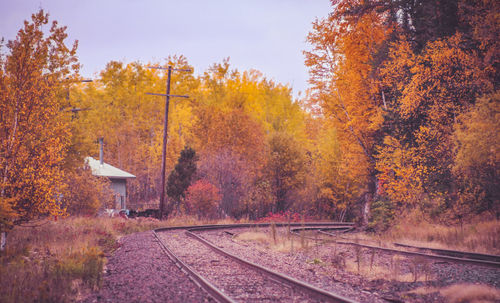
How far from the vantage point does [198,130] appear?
3238cm

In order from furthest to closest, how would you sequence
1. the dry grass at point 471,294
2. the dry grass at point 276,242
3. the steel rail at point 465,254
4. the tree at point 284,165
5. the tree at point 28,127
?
the tree at point 284,165, the dry grass at point 276,242, the tree at point 28,127, the steel rail at point 465,254, the dry grass at point 471,294

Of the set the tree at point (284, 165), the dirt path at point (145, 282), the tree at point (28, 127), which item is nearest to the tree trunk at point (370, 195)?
the tree at point (284, 165)

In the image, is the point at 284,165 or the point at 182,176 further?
the point at 284,165

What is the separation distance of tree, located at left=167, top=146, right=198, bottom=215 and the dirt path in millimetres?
16713

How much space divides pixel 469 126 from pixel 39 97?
44.0ft

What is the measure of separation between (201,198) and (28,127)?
16053mm

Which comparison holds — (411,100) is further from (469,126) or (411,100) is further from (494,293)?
(494,293)

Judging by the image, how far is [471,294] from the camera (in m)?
5.98

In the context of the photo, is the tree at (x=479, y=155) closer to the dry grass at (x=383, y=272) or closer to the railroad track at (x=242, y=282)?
the dry grass at (x=383, y=272)

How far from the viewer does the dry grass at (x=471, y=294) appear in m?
5.90

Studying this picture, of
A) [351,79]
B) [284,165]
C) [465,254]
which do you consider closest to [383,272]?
[465,254]

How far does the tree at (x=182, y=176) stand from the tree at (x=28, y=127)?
16261 mm

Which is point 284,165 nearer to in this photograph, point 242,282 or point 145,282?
point 242,282

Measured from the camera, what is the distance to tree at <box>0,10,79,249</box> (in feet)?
32.3
